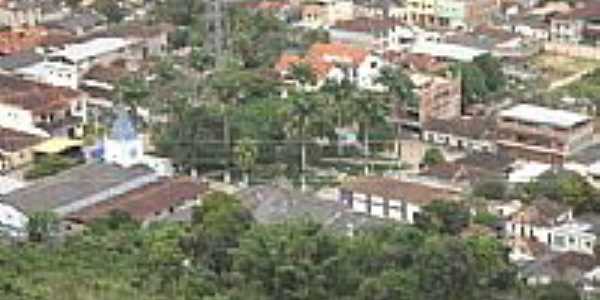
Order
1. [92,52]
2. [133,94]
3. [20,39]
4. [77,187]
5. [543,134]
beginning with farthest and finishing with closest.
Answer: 1. [20,39]
2. [92,52]
3. [133,94]
4. [543,134]
5. [77,187]

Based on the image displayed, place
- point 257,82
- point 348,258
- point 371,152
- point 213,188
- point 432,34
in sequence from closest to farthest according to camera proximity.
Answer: point 348,258
point 213,188
point 371,152
point 257,82
point 432,34

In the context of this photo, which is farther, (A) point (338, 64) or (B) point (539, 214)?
(A) point (338, 64)

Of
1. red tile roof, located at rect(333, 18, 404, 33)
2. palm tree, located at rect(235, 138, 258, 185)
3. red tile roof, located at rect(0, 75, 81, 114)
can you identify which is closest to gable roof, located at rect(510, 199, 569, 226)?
palm tree, located at rect(235, 138, 258, 185)

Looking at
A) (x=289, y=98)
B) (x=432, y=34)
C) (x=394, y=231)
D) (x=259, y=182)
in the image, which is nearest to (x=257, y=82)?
(x=289, y=98)

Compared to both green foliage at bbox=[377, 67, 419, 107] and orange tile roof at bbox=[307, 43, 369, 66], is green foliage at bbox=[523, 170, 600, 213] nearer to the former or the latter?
green foliage at bbox=[377, 67, 419, 107]

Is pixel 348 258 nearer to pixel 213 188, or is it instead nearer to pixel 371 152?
pixel 213 188

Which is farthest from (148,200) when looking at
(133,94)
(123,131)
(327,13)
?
(327,13)

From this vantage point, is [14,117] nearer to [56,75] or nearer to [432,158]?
[56,75]
